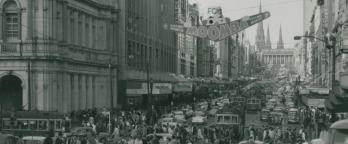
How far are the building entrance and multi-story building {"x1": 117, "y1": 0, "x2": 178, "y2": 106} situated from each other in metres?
11.7

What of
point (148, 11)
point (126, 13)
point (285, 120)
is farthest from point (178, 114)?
point (148, 11)

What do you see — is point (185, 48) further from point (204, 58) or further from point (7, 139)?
point (7, 139)

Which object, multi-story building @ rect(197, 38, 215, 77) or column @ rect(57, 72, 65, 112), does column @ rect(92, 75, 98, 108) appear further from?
multi-story building @ rect(197, 38, 215, 77)

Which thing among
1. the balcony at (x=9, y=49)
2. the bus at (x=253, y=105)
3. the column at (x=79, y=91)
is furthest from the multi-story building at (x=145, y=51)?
the balcony at (x=9, y=49)

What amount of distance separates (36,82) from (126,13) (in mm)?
27361

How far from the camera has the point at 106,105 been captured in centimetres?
6794

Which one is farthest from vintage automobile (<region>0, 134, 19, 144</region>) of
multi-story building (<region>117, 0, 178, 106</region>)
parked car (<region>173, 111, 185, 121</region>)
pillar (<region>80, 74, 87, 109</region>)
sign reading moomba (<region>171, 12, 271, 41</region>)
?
pillar (<region>80, 74, 87, 109</region>)

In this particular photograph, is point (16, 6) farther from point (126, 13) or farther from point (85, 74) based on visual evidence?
point (126, 13)

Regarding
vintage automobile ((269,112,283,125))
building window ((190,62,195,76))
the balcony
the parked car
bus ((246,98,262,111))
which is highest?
the balcony

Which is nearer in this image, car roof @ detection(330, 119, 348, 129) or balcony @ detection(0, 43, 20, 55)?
car roof @ detection(330, 119, 348, 129)

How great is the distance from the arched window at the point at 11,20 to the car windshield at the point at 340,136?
38464 mm

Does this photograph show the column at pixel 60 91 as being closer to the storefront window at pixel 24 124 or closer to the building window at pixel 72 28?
the building window at pixel 72 28

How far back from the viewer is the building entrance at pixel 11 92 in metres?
51.5

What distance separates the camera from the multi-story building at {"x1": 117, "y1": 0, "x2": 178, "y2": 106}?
73.5 m
